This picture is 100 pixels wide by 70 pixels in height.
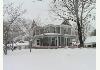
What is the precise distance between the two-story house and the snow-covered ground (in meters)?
0.07

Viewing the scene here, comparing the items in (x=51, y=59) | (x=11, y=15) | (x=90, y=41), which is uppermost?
(x=11, y=15)

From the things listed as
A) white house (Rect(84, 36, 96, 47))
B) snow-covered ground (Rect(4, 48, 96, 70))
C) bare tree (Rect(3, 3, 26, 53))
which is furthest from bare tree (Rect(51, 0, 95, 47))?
bare tree (Rect(3, 3, 26, 53))

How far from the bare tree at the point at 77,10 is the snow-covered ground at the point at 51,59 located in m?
0.15

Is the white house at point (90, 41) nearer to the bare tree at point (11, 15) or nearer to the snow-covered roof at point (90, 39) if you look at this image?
the snow-covered roof at point (90, 39)

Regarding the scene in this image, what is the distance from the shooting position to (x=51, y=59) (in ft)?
6.86

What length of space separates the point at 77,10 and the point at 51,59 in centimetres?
65

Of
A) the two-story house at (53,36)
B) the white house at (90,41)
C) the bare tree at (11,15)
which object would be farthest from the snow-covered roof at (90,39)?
the bare tree at (11,15)

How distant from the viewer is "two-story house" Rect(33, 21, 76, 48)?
6.75ft

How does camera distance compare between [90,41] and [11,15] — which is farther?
[11,15]

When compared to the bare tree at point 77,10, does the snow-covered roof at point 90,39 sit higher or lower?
lower

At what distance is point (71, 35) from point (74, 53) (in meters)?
0.22

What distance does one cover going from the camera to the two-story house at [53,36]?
2.06 meters

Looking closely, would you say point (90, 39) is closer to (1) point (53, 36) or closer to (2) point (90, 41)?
(2) point (90, 41)

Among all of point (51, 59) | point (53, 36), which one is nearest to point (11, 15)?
point (53, 36)
